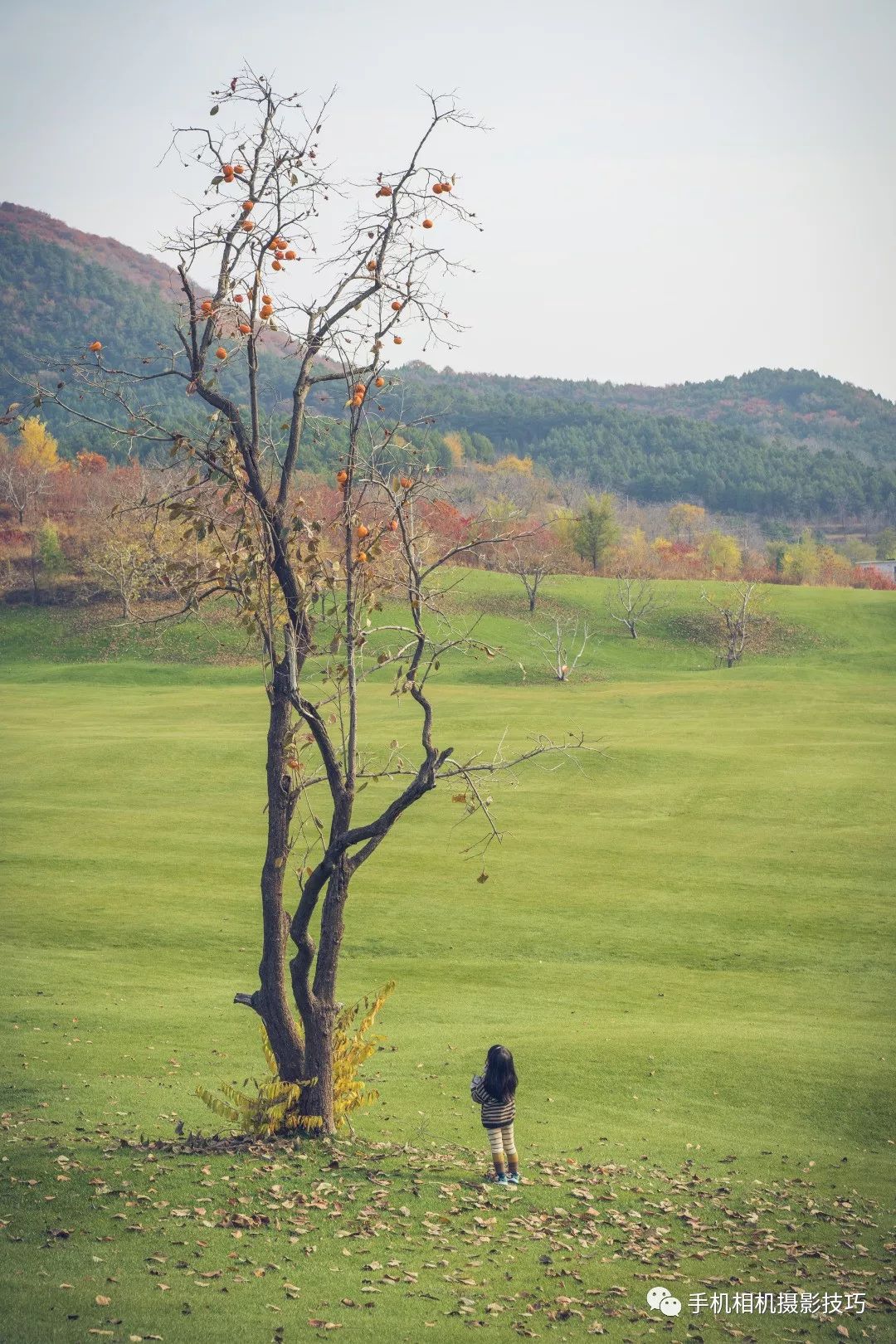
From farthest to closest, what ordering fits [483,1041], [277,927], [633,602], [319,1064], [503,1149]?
[633,602]
[483,1041]
[319,1064]
[277,927]
[503,1149]

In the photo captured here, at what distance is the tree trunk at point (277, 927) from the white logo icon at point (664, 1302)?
4.41 metres

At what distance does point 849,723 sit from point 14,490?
74944 mm

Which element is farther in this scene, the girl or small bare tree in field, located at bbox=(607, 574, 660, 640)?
small bare tree in field, located at bbox=(607, 574, 660, 640)

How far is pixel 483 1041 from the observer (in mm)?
17906

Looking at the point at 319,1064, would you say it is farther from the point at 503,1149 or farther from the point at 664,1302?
the point at 664,1302

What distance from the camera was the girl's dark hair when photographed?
39.2 ft

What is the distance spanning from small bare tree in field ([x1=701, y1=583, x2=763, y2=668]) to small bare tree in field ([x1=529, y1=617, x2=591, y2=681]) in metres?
10.1

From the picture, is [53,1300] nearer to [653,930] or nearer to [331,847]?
[331,847]

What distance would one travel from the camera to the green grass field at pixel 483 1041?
967 cm

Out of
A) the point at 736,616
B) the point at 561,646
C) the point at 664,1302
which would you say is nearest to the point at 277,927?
the point at 664,1302

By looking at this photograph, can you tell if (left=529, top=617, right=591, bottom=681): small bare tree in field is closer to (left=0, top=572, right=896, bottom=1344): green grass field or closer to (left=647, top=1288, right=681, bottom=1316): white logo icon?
(left=0, top=572, right=896, bottom=1344): green grass field

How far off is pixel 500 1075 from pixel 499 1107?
0.32 metres

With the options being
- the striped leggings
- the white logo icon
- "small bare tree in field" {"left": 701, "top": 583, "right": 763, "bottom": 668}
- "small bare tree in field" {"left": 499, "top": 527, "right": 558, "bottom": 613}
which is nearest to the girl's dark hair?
the striped leggings

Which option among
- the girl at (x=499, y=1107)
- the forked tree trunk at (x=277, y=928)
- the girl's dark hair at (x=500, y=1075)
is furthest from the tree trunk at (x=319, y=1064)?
the girl's dark hair at (x=500, y=1075)
